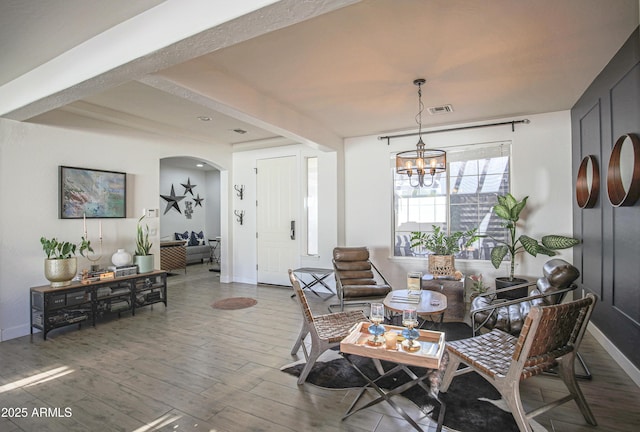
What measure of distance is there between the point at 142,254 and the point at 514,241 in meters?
5.41

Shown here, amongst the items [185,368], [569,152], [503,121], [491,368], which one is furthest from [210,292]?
[569,152]

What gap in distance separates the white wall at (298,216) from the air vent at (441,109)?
191 centimetres

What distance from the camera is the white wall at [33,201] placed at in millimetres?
3713

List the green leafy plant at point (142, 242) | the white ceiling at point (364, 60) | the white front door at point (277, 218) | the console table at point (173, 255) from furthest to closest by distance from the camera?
the console table at point (173, 255) < the white front door at point (277, 218) < the green leafy plant at point (142, 242) < the white ceiling at point (364, 60)

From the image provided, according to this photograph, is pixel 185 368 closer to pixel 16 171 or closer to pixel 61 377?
pixel 61 377

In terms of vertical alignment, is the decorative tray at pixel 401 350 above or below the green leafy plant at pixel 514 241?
below

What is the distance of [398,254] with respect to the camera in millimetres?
5625

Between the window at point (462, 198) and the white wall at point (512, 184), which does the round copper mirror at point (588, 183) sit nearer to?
the white wall at point (512, 184)

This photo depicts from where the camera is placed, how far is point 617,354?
2.99 meters

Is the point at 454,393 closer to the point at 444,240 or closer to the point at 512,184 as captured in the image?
the point at 444,240

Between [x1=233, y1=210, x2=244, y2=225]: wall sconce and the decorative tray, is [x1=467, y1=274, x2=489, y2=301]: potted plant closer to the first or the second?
the decorative tray

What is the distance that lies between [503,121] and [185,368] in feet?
16.8

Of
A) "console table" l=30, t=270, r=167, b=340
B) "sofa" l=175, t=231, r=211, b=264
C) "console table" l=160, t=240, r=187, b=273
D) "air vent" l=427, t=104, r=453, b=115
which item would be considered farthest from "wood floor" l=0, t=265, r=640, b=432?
"sofa" l=175, t=231, r=211, b=264

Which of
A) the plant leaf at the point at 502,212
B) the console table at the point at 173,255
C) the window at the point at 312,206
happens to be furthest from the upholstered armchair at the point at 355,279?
the console table at the point at 173,255
